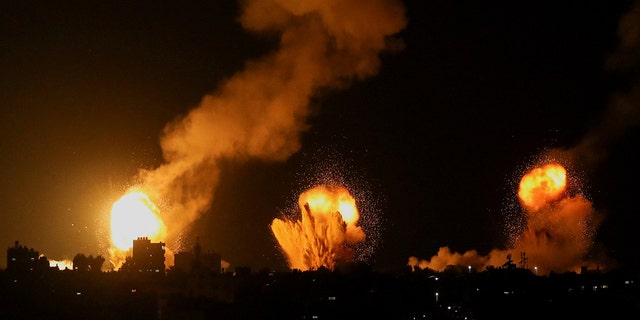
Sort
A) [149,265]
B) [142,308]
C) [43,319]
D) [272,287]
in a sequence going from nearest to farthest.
→ [43,319], [142,308], [272,287], [149,265]

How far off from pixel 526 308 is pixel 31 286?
33710 mm

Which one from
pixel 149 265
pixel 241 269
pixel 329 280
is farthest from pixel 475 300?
pixel 149 265

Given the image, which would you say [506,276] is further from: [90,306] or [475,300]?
[90,306]

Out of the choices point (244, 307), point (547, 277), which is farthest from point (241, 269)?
point (547, 277)

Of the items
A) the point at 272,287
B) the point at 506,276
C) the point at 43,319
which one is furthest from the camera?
the point at 506,276

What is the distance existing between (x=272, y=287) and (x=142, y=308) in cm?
1046

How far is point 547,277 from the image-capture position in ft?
272

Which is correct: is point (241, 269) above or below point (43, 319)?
above

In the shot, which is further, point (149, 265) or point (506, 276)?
point (506, 276)

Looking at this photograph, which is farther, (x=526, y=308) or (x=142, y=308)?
(x=526, y=308)

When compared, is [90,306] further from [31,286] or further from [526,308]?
[526,308]

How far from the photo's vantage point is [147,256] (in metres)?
75.2

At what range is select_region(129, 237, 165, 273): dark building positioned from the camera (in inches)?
2933

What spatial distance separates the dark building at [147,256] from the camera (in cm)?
7450
